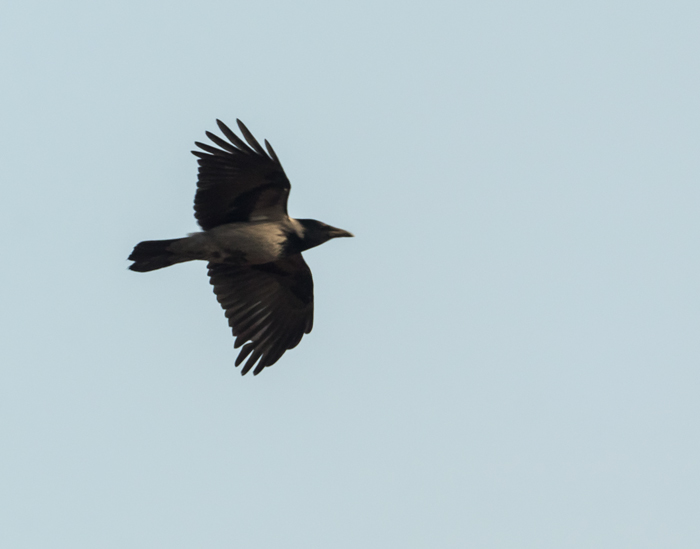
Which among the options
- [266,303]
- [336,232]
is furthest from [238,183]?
[266,303]

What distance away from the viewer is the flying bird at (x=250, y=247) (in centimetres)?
1137

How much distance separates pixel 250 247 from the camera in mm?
11805

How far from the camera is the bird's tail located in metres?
11.5

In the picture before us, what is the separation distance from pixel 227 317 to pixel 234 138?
2719 mm

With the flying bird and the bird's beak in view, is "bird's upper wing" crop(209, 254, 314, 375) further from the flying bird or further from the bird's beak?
the bird's beak

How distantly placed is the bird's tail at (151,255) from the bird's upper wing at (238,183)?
58cm

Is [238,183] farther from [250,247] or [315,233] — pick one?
[315,233]

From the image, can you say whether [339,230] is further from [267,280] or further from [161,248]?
[161,248]

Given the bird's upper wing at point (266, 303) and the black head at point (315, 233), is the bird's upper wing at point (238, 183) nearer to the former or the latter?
the black head at point (315, 233)

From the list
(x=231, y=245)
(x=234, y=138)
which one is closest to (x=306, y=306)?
(x=231, y=245)

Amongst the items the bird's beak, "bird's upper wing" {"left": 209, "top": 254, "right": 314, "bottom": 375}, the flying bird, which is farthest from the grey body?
"bird's upper wing" {"left": 209, "top": 254, "right": 314, "bottom": 375}

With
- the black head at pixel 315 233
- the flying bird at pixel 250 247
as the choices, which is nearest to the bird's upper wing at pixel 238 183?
the flying bird at pixel 250 247

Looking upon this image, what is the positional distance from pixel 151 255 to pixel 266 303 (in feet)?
6.25

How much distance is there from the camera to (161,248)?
11.5 meters
